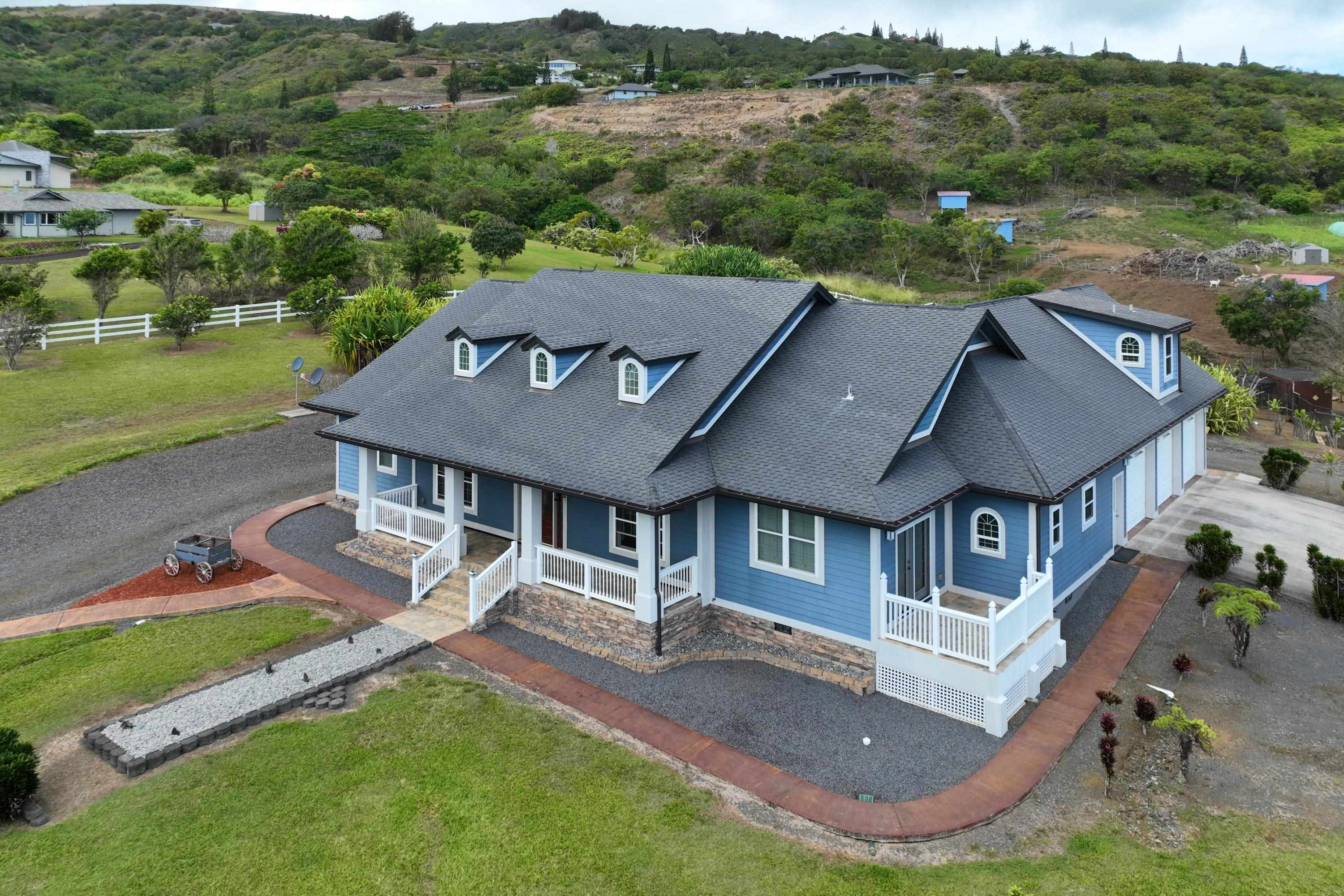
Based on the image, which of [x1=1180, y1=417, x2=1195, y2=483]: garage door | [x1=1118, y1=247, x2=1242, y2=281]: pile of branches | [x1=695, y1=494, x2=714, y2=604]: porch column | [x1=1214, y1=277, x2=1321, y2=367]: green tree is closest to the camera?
[x1=695, y1=494, x2=714, y2=604]: porch column

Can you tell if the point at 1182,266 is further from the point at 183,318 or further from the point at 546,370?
the point at 183,318

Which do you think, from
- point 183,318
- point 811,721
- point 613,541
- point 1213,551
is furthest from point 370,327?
point 1213,551

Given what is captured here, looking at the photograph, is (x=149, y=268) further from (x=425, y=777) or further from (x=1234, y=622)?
(x=1234, y=622)

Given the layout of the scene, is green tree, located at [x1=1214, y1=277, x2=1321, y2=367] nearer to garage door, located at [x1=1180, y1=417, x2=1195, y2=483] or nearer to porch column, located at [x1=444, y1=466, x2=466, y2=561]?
garage door, located at [x1=1180, y1=417, x2=1195, y2=483]

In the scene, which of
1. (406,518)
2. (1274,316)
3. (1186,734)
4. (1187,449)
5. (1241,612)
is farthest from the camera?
(1274,316)

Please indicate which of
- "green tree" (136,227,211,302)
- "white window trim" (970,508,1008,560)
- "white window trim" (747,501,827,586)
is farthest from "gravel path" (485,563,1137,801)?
"green tree" (136,227,211,302)

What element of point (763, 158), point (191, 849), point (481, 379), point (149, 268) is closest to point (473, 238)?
point (149, 268)

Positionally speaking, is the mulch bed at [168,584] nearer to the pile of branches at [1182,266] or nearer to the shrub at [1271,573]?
the shrub at [1271,573]
